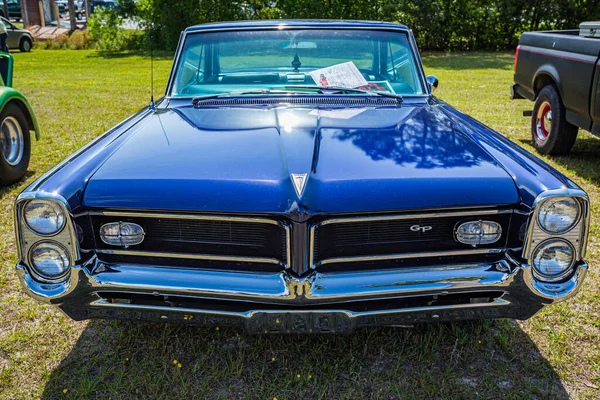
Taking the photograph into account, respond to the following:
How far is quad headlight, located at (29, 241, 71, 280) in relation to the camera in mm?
2154

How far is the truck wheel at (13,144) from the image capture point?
4.78 m

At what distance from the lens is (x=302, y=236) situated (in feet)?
6.68

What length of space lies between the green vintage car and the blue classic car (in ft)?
9.61

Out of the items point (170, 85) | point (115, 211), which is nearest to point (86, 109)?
point (170, 85)

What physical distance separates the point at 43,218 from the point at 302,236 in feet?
3.32

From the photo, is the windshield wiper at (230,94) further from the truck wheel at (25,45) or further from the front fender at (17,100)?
the truck wheel at (25,45)

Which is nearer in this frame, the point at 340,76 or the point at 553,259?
the point at 553,259

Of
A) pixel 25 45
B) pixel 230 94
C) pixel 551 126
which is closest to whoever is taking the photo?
pixel 230 94

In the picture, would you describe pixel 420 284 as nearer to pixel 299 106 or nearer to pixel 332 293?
pixel 332 293

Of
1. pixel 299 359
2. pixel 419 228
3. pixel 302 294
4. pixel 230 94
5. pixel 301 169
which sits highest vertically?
pixel 230 94

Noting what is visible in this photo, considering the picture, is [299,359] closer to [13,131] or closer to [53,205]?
[53,205]

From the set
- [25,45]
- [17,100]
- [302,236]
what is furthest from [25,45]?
[302,236]

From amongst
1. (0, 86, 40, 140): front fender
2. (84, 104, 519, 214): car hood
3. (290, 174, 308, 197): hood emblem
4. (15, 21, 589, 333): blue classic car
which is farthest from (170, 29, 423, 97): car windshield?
(0, 86, 40, 140): front fender

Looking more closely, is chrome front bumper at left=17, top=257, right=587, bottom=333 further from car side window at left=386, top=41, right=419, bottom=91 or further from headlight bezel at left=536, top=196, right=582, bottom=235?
car side window at left=386, top=41, right=419, bottom=91
